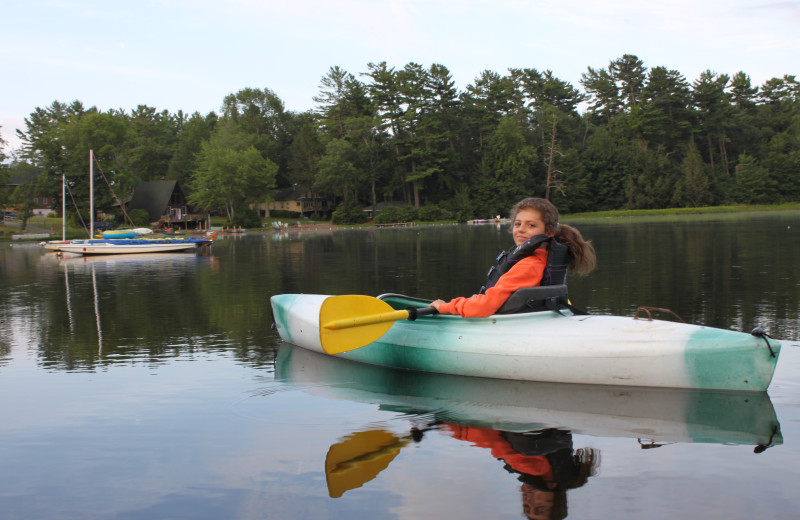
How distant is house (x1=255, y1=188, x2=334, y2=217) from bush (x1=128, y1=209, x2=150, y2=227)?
67.3 ft

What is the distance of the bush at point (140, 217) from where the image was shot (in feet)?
225

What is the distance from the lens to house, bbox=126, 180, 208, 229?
74.0m

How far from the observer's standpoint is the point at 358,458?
477cm

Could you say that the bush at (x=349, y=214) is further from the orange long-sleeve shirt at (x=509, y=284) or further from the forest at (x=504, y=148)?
the orange long-sleeve shirt at (x=509, y=284)

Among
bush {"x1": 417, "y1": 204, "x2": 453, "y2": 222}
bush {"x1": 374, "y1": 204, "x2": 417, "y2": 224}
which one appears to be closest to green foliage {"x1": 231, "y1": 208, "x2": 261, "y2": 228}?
bush {"x1": 374, "y1": 204, "x2": 417, "y2": 224}

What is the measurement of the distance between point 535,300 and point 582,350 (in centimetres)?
71

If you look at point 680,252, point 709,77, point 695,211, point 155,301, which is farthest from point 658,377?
point 709,77

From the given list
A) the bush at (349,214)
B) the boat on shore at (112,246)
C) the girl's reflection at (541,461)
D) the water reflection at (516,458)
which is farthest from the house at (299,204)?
the girl's reflection at (541,461)

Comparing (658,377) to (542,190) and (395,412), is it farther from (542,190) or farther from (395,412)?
(542,190)

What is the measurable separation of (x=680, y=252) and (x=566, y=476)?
19.0 meters

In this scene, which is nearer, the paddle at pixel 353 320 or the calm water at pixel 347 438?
the calm water at pixel 347 438

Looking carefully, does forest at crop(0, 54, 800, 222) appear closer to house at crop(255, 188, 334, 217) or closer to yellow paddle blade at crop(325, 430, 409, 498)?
house at crop(255, 188, 334, 217)

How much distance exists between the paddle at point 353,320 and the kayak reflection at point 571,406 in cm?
44

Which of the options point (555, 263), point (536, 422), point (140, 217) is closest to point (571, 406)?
point (536, 422)
